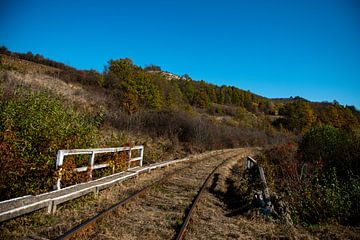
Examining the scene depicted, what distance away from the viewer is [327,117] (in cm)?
9244

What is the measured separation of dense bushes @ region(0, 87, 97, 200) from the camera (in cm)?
689

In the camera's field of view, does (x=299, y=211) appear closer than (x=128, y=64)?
Yes

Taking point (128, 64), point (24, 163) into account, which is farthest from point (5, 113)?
point (128, 64)

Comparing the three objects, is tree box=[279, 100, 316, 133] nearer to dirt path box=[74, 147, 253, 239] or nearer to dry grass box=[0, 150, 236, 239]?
dirt path box=[74, 147, 253, 239]

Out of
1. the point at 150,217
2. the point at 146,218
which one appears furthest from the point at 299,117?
the point at 146,218

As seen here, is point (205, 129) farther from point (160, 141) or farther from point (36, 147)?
point (36, 147)

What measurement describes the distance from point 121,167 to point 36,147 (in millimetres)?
4186

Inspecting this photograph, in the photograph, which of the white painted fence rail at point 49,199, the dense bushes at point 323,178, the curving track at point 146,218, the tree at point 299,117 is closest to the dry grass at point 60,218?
the white painted fence rail at point 49,199

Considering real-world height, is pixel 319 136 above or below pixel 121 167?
above

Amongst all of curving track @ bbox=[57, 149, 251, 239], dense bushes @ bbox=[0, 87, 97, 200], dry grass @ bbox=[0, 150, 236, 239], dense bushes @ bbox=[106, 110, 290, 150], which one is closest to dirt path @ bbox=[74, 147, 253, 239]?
curving track @ bbox=[57, 149, 251, 239]

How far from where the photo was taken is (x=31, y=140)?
8.00 metres

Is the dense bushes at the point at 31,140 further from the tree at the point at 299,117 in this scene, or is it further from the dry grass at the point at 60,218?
the tree at the point at 299,117

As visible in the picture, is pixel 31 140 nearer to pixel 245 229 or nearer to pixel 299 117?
pixel 245 229

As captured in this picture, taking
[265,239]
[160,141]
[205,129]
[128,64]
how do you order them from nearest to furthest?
[265,239] → [160,141] → [205,129] → [128,64]
